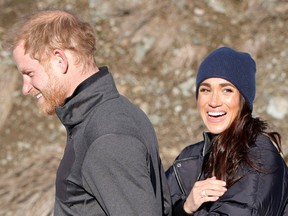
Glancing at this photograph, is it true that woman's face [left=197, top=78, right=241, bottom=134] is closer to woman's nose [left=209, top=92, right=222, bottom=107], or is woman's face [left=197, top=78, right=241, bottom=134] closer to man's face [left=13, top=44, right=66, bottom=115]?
woman's nose [left=209, top=92, right=222, bottom=107]

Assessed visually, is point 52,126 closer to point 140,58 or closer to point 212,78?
point 140,58

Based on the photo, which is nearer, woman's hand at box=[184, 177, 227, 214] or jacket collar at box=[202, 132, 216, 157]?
woman's hand at box=[184, 177, 227, 214]

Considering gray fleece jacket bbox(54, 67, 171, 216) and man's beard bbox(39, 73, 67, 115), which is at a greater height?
man's beard bbox(39, 73, 67, 115)

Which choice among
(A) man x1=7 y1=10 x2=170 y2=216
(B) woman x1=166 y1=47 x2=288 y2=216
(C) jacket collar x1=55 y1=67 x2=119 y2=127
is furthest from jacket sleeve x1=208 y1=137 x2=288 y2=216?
(C) jacket collar x1=55 y1=67 x2=119 y2=127

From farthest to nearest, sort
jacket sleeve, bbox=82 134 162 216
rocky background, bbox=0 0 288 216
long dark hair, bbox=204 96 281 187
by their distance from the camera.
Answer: rocky background, bbox=0 0 288 216 < long dark hair, bbox=204 96 281 187 < jacket sleeve, bbox=82 134 162 216

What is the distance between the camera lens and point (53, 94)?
2.84 metres

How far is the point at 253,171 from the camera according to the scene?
3.23m

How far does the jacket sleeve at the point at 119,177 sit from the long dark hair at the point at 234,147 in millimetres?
790

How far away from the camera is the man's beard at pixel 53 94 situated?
281 cm

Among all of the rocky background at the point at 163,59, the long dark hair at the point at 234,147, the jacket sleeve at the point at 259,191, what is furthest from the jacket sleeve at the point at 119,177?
the rocky background at the point at 163,59

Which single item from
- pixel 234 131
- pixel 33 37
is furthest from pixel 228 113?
pixel 33 37

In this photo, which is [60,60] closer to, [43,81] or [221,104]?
[43,81]

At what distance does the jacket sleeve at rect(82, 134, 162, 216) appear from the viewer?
8.55 ft

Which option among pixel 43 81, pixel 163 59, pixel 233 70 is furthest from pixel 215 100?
pixel 163 59
